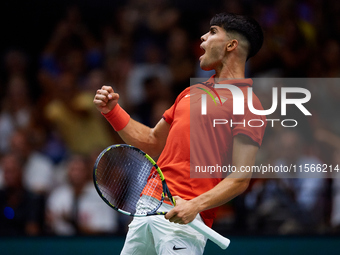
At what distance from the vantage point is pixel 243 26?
119 inches

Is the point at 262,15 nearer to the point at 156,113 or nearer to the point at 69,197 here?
the point at 156,113

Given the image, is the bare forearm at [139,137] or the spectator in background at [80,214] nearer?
the bare forearm at [139,137]

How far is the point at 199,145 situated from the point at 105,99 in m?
0.67

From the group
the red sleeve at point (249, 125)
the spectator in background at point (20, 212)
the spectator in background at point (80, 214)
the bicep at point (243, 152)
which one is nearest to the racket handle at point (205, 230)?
the bicep at point (243, 152)

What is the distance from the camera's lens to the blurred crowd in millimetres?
4836

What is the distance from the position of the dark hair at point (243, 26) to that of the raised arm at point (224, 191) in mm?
698

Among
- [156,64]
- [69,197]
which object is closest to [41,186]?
[69,197]

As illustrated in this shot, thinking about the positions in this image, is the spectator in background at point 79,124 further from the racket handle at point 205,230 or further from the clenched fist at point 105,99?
the racket handle at point 205,230

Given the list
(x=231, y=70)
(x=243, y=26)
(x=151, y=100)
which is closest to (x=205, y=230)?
(x=231, y=70)

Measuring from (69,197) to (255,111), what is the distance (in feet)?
9.37

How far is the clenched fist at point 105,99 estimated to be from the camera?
3.06 m

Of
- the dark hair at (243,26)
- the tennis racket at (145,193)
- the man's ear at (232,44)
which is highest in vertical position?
the dark hair at (243,26)

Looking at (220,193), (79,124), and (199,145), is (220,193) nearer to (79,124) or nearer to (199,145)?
(199,145)

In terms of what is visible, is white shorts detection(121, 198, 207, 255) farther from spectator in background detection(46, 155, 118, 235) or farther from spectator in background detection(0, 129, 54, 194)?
spectator in background detection(0, 129, 54, 194)
